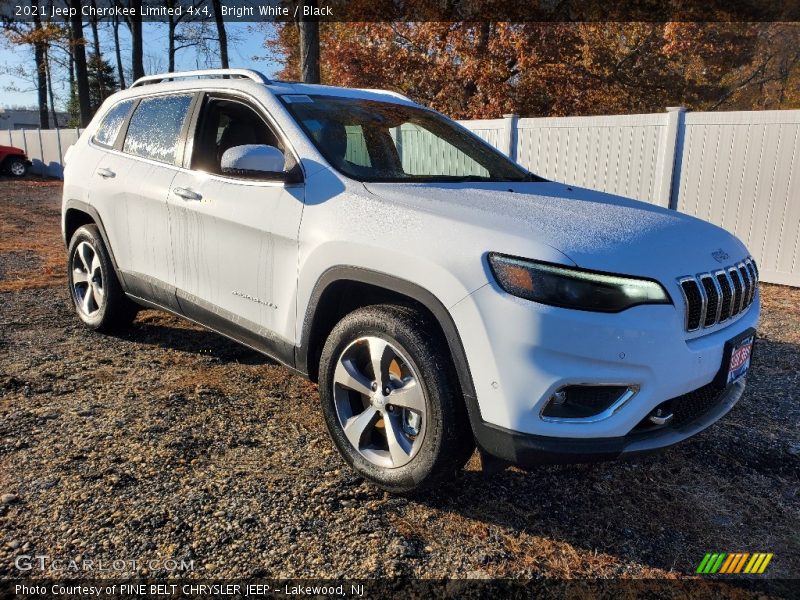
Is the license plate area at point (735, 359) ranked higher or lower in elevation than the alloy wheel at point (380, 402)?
higher

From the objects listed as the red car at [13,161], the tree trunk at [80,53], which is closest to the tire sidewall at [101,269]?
the red car at [13,161]

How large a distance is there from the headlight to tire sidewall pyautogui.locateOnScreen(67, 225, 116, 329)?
323cm

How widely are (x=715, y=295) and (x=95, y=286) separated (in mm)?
4138

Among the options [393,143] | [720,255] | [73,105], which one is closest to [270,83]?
[393,143]

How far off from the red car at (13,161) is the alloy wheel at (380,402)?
2628cm

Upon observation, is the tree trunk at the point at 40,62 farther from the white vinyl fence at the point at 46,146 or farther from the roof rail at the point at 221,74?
the roof rail at the point at 221,74

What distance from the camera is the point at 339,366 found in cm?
273

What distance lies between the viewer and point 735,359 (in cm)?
254

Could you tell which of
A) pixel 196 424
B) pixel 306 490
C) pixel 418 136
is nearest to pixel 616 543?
pixel 306 490

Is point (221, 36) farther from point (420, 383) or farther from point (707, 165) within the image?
point (420, 383)

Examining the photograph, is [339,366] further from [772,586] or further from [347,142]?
[772,586]

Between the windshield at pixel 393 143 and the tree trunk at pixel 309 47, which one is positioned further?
the tree trunk at pixel 309 47

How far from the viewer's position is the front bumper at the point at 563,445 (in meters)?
2.17
